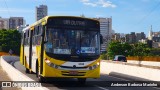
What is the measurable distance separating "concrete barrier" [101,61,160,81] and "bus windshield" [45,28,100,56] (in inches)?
220

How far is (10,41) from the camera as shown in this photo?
13550cm

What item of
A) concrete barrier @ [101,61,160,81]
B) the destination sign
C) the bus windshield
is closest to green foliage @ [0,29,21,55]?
concrete barrier @ [101,61,160,81]

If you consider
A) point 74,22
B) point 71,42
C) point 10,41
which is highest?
point 74,22

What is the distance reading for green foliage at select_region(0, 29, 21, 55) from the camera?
12850 centimetres

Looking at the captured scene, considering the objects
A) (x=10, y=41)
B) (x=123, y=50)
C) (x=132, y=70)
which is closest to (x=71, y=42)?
(x=132, y=70)

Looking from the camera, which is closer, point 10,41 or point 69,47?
point 69,47

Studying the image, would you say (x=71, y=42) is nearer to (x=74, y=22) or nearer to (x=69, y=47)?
(x=69, y=47)

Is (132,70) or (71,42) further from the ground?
(71,42)

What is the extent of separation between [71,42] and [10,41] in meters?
119

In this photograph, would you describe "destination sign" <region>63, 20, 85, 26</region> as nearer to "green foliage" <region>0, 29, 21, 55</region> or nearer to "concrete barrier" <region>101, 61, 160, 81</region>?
"concrete barrier" <region>101, 61, 160, 81</region>

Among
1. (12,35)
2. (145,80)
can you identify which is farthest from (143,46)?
(145,80)

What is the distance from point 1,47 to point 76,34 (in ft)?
369

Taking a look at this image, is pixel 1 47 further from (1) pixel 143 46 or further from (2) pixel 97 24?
(2) pixel 97 24

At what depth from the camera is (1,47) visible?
12875cm
